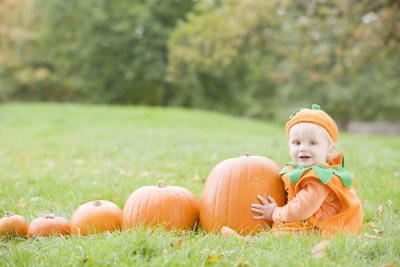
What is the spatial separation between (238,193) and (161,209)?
667 mm

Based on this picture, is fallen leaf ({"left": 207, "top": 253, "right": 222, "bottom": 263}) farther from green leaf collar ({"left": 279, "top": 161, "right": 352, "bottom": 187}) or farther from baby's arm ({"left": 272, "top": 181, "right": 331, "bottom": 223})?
green leaf collar ({"left": 279, "top": 161, "right": 352, "bottom": 187})

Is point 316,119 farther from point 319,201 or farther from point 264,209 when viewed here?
point 264,209

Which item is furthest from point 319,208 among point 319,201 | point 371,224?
point 371,224

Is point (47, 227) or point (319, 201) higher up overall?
point (319, 201)

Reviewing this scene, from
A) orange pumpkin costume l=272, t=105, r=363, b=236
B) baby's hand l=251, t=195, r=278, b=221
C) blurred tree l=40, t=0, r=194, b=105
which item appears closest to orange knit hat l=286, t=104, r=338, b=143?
orange pumpkin costume l=272, t=105, r=363, b=236

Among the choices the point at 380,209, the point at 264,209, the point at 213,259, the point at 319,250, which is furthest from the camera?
the point at 380,209

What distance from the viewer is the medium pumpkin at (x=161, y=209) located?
3.53 metres

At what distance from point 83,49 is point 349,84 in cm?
1780

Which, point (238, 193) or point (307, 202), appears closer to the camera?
point (307, 202)

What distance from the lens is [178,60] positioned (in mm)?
19172

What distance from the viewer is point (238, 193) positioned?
138 inches

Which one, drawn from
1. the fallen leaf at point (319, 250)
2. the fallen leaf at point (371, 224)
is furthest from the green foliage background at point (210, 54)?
the fallen leaf at point (319, 250)

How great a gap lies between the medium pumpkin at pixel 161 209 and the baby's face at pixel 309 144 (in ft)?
3.44

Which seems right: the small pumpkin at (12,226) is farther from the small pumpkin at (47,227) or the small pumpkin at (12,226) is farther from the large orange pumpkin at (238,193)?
the large orange pumpkin at (238,193)
